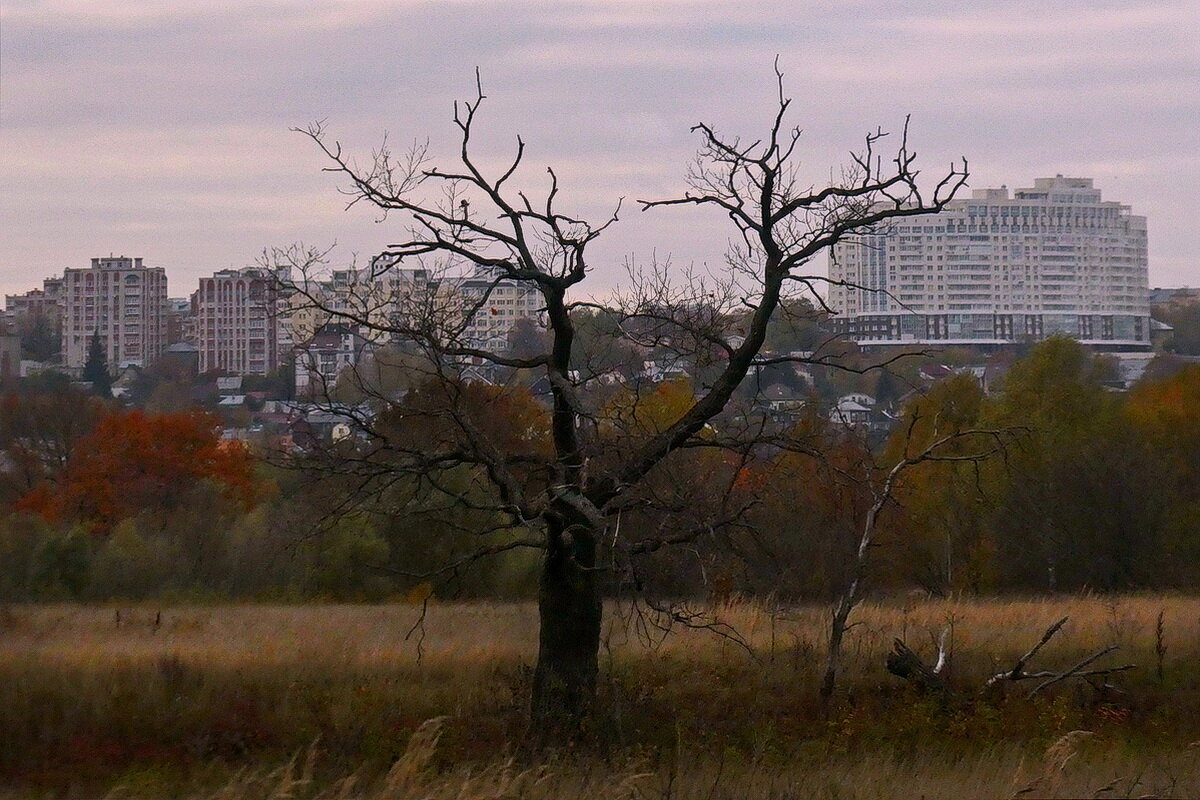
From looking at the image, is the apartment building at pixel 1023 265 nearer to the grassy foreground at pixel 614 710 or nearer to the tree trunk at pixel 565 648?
the grassy foreground at pixel 614 710

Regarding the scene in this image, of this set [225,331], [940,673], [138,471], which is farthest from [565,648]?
[225,331]

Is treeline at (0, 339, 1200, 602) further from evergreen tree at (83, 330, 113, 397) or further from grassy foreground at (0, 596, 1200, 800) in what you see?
evergreen tree at (83, 330, 113, 397)

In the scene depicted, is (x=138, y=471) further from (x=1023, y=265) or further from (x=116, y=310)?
(x=1023, y=265)

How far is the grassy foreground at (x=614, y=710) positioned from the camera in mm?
12797

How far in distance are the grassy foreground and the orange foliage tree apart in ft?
105

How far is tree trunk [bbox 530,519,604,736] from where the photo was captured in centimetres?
1402

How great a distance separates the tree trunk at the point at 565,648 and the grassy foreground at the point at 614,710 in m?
0.31

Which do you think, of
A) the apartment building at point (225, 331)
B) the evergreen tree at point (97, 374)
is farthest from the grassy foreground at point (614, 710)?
the apartment building at point (225, 331)

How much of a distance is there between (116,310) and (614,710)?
504 feet

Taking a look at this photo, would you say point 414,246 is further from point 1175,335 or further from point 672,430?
point 1175,335

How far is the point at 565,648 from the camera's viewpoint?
14.2m

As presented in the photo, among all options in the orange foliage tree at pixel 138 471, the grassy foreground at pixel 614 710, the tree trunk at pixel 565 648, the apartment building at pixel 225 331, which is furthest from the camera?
the apartment building at pixel 225 331

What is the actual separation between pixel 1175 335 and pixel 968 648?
4917 inches

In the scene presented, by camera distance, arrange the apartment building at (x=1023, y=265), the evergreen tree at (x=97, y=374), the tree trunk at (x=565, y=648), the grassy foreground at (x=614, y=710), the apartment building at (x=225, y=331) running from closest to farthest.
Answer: the grassy foreground at (x=614, y=710), the tree trunk at (x=565, y=648), the evergreen tree at (x=97, y=374), the apartment building at (x=225, y=331), the apartment building at (x=1023, y=265)
